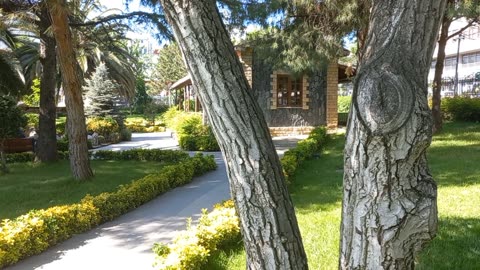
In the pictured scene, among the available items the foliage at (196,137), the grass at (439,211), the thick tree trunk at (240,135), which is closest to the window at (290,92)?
the foliage at (196,137)

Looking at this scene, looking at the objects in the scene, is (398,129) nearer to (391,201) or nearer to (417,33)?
(391,201)

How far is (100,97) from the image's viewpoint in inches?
1035

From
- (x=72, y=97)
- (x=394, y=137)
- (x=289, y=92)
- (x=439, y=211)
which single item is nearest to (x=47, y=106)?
(x=72, y=97)

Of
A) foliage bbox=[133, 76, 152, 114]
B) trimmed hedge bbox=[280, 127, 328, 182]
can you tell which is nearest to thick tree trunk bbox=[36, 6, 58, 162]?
trimmed hedge bbox=[280, 127, 328, 182]

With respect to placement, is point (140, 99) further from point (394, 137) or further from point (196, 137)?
point (394, 137)

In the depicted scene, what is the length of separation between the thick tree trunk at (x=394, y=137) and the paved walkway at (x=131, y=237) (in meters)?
3.47

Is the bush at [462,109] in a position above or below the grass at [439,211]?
above

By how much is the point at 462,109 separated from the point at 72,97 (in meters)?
16.9

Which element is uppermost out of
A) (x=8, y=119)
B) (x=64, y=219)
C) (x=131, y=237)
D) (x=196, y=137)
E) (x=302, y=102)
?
(x=302, y=102)

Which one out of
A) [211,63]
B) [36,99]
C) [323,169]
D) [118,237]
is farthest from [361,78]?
[36,99]

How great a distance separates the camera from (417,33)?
67.2 inches

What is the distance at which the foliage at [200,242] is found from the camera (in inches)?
159

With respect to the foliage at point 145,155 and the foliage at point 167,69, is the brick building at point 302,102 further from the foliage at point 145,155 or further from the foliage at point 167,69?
the foliage at point 167,69

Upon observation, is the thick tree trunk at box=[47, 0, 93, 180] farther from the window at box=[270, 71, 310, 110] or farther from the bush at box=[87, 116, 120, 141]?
the bush at box=[87, 116, 120, 141]
